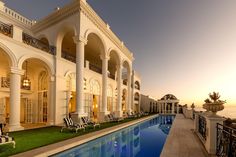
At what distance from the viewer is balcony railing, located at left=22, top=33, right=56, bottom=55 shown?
10898 millimetres

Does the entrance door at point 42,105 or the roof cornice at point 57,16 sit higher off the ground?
the roof cornice at point 57,16

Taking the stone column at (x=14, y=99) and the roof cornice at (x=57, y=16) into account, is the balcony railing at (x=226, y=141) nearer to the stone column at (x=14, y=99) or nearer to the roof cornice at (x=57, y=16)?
the stone column at (x=14, y=99)

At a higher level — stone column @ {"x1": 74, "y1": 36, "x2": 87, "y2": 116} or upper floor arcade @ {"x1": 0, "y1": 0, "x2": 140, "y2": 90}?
upper floor arcade @ {"x1": 0, "y1": 0, "x2": 140, "y2": 90}

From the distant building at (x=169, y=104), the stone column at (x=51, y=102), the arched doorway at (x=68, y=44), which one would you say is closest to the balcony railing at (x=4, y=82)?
the stone column at (x=51, y=102)

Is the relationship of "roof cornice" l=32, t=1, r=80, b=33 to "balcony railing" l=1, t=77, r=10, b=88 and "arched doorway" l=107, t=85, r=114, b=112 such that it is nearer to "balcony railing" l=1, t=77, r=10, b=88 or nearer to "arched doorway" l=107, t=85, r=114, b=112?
"balcony railing" l=1, t=77, r=10, b=88

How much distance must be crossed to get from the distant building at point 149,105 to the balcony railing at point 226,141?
3044 cm

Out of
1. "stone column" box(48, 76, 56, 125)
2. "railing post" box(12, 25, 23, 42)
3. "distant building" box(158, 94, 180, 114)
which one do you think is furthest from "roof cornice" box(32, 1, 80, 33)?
"distant building" box(158, 94, 180, 114)

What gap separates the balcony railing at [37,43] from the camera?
35.8 feet

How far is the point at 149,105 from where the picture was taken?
1391 inches

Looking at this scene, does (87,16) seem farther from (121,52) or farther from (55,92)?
(121,52)

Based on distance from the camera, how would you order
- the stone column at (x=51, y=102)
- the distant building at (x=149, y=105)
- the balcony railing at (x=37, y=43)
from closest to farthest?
1. the balcony railing at (x=37, y=43)
2. the stone column at (x=51, y=102)
3. the distant building at (x=149, y=105)

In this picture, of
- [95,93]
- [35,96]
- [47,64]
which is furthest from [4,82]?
[95,93]

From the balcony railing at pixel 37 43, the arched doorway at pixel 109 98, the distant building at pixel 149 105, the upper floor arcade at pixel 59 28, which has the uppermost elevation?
the upper floor arcade at pixel 59 28

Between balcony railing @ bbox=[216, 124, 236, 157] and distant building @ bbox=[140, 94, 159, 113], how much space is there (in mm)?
30436
